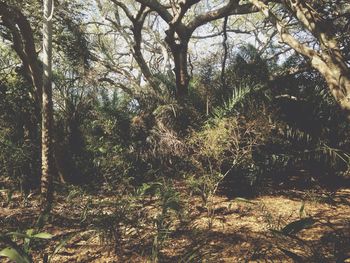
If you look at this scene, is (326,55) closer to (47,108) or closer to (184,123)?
(184,123)

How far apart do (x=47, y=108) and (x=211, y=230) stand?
308cm

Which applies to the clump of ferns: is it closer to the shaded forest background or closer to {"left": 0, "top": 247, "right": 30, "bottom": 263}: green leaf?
the shaded forest background

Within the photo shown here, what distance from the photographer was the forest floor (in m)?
3.42

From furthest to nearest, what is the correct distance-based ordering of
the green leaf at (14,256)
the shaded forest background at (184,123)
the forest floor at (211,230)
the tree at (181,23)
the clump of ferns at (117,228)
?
the tree at (181,23), the shaded forest background at (184,123), the clump of ferns at (117,228), the forest floor at (211,230), the green leaf at (14,256)

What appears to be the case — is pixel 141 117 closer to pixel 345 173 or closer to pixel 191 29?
pixel 191 29

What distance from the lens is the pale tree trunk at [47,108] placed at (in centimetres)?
531

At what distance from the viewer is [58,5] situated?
742 centimetres

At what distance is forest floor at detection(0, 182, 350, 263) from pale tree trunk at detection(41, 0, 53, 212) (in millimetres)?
297

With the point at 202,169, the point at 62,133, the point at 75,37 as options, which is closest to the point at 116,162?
the point at 62,133

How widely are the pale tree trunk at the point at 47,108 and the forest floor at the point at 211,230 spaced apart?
30 centimetres

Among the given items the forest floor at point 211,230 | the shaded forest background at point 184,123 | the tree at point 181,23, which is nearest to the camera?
the forest floor at point 211,230

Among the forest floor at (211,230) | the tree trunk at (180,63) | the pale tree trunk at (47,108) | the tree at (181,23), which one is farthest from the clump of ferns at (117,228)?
the tree trunk at (180,63)

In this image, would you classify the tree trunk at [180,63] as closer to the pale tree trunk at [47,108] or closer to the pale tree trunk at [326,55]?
the pale tree trunk at [47,108]

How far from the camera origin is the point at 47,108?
5.38 m
